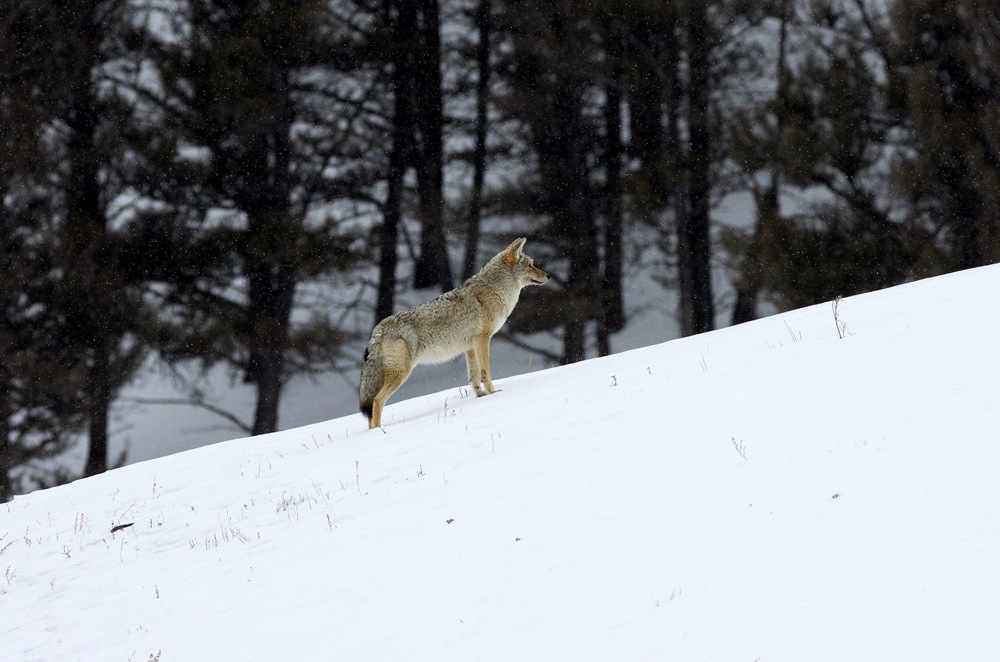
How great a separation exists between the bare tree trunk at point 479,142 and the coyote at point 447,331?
11.8 meters

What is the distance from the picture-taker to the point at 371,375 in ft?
34.6

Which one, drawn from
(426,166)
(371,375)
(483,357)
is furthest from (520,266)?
(426,166)

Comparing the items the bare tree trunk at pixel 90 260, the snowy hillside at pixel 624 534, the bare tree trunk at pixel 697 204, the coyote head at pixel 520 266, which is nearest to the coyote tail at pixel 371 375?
the snowy hillside at pixel 624 534

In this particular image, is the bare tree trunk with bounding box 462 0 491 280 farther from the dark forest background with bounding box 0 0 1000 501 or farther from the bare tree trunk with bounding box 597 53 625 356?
the bare tree trunk with bounding box 597 53 625 356

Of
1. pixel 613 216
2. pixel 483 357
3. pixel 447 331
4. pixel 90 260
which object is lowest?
pixel 483 357

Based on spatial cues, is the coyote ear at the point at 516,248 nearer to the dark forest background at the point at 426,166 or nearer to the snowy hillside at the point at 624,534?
the snowy hillside at the point at 624,534

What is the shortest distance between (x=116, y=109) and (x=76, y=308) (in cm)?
478

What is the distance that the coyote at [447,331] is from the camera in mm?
10523

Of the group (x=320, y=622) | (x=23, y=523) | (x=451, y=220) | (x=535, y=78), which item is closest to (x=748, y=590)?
(x=320, y=622)

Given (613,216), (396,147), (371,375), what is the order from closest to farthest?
1. (371,375)
2. (613,216)
3. (396,147)

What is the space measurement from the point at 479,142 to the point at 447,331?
14.5 meters

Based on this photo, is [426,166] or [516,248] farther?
[426,166]

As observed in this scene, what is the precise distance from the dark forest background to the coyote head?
1017 centimetres

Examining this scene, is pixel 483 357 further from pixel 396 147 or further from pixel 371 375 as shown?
pixel 396 147
